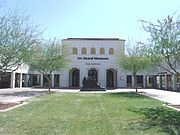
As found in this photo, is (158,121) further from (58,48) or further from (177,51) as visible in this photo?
(58,48)

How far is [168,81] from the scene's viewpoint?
50.1 metres

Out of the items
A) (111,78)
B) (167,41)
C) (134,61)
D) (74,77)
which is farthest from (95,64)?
(167,41)

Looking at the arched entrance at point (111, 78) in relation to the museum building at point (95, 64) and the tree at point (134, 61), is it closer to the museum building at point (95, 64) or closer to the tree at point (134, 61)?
the museum building at point (95, 64)

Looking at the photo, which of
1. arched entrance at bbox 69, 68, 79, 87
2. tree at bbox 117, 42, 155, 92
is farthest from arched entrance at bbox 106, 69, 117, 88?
tree at bbox 117, 42, 155, 92

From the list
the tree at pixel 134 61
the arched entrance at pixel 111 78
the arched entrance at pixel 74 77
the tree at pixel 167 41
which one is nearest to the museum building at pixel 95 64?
the arched entrance at pixel 74 77

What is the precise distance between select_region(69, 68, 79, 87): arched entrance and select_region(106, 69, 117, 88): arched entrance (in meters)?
5.73

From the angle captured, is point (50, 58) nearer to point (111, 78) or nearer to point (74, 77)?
point (74, 77)

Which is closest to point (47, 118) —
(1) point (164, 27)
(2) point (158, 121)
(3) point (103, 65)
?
(2) point (158, 121)

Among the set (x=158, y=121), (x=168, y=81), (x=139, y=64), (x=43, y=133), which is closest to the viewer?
(x=43, y=133)

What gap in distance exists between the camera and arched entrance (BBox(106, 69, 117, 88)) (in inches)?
2380

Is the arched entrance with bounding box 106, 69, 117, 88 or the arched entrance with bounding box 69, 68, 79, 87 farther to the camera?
the arched entrance with bounding box 106, 69, 117, 88

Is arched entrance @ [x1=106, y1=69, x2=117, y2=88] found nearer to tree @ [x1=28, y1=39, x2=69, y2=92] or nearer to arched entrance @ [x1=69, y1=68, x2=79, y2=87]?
arched entrance @ [x1=69, y1=68, x2=79, y2=87]

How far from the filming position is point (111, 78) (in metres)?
61.4

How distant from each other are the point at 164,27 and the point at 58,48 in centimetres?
2018
